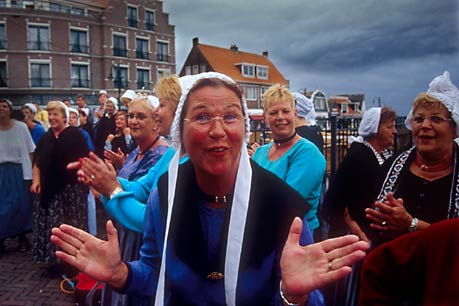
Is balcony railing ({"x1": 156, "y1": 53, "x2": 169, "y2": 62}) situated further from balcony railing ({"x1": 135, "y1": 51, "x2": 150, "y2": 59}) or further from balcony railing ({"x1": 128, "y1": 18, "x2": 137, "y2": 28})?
balcony railing ({"x1": 128, "y1": 18, "x2": 137, "y2": 28})

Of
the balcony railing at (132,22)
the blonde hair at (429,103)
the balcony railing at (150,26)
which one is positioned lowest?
the blonde hair at (429,103)

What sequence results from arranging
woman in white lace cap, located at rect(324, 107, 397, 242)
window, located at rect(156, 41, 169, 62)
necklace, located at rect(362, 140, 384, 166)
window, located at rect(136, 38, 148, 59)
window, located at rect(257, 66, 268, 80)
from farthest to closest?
window, located at rect(136, 38, 148, 59) < window, located at rect(156, 41, 169, 62) < necklace, located at rect(362, 140, 384, 166) < woman in white lace cap, located at rect(324, 107, 397, 242) < window, located at rect(257, 66, 268, 80)

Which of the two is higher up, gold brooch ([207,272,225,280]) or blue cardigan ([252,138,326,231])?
blue cardigan ([252,138,326,231])

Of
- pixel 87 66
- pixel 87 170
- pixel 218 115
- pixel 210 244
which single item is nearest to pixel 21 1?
pixel 87 66

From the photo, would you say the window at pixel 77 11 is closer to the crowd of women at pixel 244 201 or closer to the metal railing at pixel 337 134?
the crowd of women at pixel 244 201

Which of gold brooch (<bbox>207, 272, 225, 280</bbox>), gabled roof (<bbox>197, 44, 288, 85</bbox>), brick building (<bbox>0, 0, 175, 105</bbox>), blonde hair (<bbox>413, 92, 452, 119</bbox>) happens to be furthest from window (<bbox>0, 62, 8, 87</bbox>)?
blonde hair (<bbox>413, 92, 452, 119</bbox>)

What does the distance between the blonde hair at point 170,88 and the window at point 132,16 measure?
108cm

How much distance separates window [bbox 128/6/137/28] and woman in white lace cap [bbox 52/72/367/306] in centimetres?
184

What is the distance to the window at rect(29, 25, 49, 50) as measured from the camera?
9.03ft

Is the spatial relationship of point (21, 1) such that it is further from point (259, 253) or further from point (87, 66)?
point (259, 253)

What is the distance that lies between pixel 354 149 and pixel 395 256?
1.43 m

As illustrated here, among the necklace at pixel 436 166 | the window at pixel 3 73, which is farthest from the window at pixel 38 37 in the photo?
the necklace at pixel 436 166

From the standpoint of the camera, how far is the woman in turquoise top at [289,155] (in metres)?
2.35

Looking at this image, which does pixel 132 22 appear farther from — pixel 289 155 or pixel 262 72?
pixel 289 155
